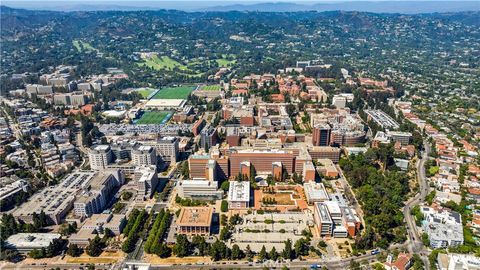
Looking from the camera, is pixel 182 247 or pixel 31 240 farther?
pixel 31 240

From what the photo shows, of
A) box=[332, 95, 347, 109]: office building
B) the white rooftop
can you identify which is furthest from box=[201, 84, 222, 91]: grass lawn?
the white rooftop

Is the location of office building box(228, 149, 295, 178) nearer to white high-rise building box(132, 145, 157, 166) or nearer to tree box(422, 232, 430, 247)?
white high-rise building box(132, 145, 157, 166)

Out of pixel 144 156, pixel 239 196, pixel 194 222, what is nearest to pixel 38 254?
pixel 194 222

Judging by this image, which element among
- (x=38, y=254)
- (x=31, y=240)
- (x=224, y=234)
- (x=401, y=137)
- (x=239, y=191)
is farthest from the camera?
(x=401, y=137)

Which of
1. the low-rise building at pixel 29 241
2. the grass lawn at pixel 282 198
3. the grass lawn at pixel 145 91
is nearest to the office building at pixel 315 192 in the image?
the grass lawn at pixel 282 198

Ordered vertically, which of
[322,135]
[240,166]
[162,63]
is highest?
[162,63]

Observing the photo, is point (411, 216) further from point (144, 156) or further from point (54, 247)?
point (54, 247)

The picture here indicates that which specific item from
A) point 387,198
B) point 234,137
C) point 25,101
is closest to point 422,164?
point 387,198

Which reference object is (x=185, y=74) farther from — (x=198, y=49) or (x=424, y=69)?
(x=424, y=69)
